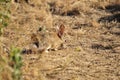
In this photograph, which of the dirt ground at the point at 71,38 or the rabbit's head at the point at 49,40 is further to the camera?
the rabbit's head at the point at 49,40

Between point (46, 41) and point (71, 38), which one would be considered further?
point (71, 38)

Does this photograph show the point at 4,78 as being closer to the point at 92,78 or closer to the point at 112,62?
the point at 92,78

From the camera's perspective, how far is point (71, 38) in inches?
252

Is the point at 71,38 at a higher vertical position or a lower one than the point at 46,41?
lower

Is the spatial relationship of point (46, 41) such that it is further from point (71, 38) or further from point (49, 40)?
point (71, 38)

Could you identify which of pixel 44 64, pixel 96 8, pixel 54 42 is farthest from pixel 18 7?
pixel 44 64

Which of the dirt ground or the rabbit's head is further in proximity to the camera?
the rabbit's head

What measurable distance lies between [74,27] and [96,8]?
154 cm

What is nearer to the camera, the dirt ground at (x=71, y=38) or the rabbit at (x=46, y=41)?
the dirt ground at (x=71, y=38)

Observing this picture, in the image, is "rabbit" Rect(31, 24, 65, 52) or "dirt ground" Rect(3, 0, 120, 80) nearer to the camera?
"dirt ground" Rect(3, 0, 120, 80)

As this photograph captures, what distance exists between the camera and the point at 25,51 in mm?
5457

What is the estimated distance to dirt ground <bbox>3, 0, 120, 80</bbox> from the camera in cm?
481

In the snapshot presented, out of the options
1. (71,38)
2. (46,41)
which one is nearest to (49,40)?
(46,41)

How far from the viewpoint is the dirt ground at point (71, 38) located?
4.81 meters
